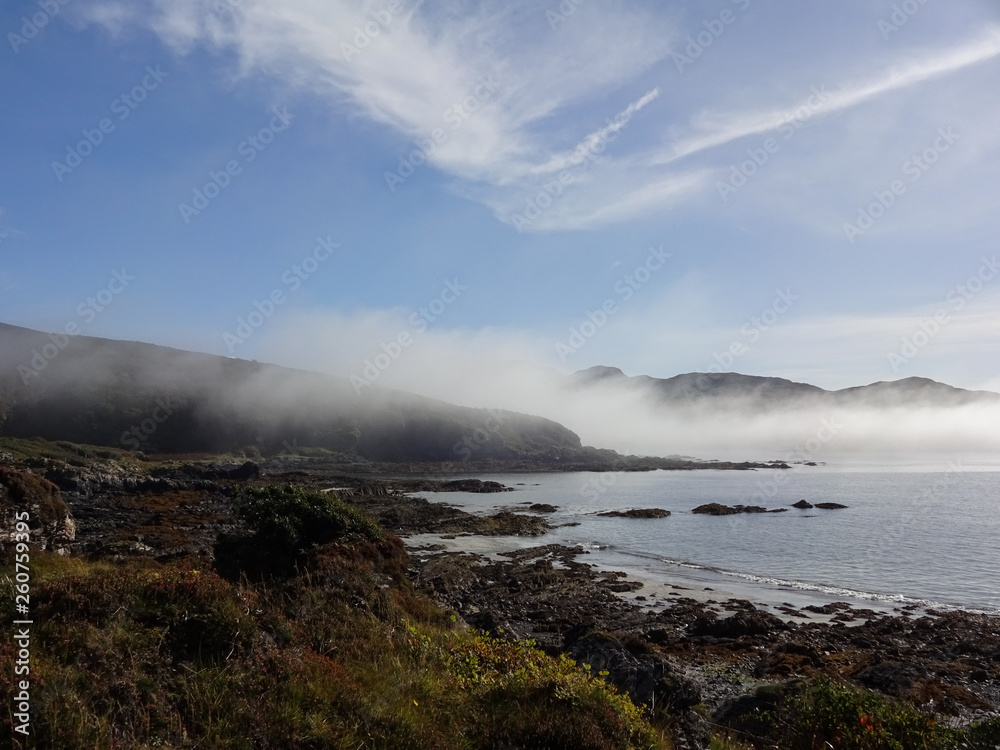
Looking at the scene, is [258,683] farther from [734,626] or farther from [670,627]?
[734,626]

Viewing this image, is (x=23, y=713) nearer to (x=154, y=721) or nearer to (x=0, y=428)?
(x=154, y=721)

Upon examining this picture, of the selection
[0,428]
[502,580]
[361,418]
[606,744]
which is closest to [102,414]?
→ [0,428]

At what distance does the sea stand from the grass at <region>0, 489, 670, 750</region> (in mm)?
22291

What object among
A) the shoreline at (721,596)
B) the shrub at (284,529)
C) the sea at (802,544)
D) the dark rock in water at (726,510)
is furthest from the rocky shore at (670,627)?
the dark rock in water at (726,510)

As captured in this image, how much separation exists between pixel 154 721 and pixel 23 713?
102cm

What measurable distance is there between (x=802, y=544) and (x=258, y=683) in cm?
4356

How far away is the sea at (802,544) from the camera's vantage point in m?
28.3

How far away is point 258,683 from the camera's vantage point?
6.14m

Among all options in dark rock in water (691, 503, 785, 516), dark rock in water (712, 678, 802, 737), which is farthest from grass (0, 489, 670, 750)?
dark rock in water (691, 503, 785, 516)

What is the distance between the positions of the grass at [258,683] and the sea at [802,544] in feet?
73.1

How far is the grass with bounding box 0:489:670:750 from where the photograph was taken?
17.3ft

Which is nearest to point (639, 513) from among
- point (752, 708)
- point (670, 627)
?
point (670, 627)

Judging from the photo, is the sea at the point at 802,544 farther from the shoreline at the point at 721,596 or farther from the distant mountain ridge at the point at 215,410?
the distant mountain ridge at the point at 215,410

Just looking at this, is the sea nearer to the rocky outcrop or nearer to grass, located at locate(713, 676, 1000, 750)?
grass, located at locate(713, 676, 1000, 750)
